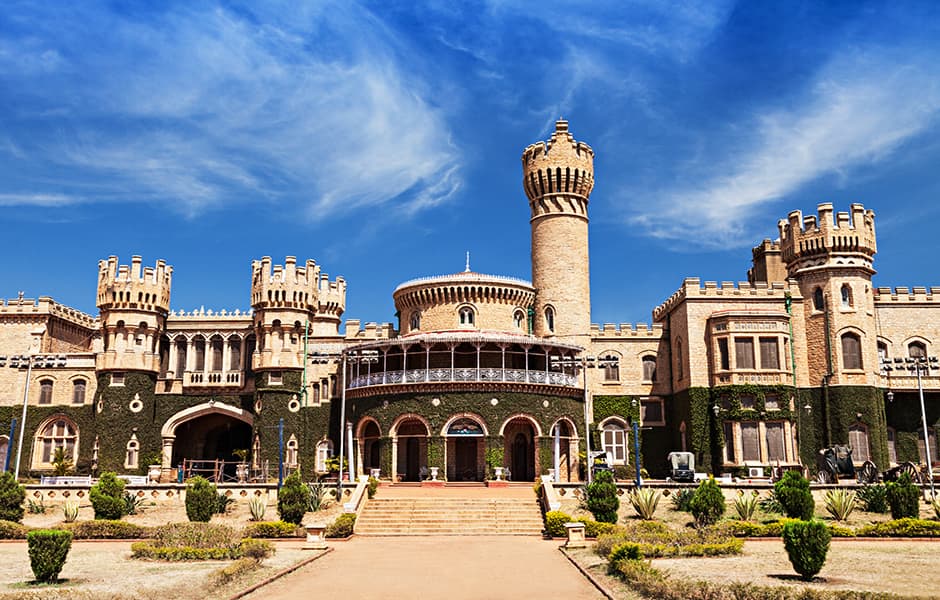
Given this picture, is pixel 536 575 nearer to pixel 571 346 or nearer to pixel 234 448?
pixel 571 346

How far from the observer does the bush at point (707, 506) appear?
31078mm

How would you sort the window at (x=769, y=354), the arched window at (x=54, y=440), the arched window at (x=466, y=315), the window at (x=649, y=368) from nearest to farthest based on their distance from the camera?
the window at (x=769, y=354) → the arched window at (x=54, y=440) → the window at (x=649, y=368) → the arched window at (x=466, y=315)

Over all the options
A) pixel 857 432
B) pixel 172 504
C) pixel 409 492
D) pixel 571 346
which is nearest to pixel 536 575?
pixel 409 492

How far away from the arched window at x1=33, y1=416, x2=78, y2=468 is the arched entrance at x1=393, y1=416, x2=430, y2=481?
20.8 m

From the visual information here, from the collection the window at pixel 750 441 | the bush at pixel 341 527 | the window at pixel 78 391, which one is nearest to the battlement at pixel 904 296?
the window at pixel 750 441

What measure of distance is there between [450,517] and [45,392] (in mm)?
31842

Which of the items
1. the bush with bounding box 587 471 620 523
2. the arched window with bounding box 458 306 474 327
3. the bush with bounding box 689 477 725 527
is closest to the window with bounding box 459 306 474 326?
the arched window with bounding box 458 306 474 327

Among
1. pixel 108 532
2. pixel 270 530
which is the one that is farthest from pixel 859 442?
pixel 108 532

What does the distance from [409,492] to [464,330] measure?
13524mm

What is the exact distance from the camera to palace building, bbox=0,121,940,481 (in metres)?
45.9

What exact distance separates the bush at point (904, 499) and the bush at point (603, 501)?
10.2 meters

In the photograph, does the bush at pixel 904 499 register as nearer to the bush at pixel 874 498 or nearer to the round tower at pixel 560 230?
the bush at pixel 874 498

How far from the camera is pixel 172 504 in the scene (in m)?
38.8

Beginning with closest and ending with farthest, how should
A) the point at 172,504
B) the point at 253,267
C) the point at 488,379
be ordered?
the point at 172,504, the point at 488,379, the point at 253,267
